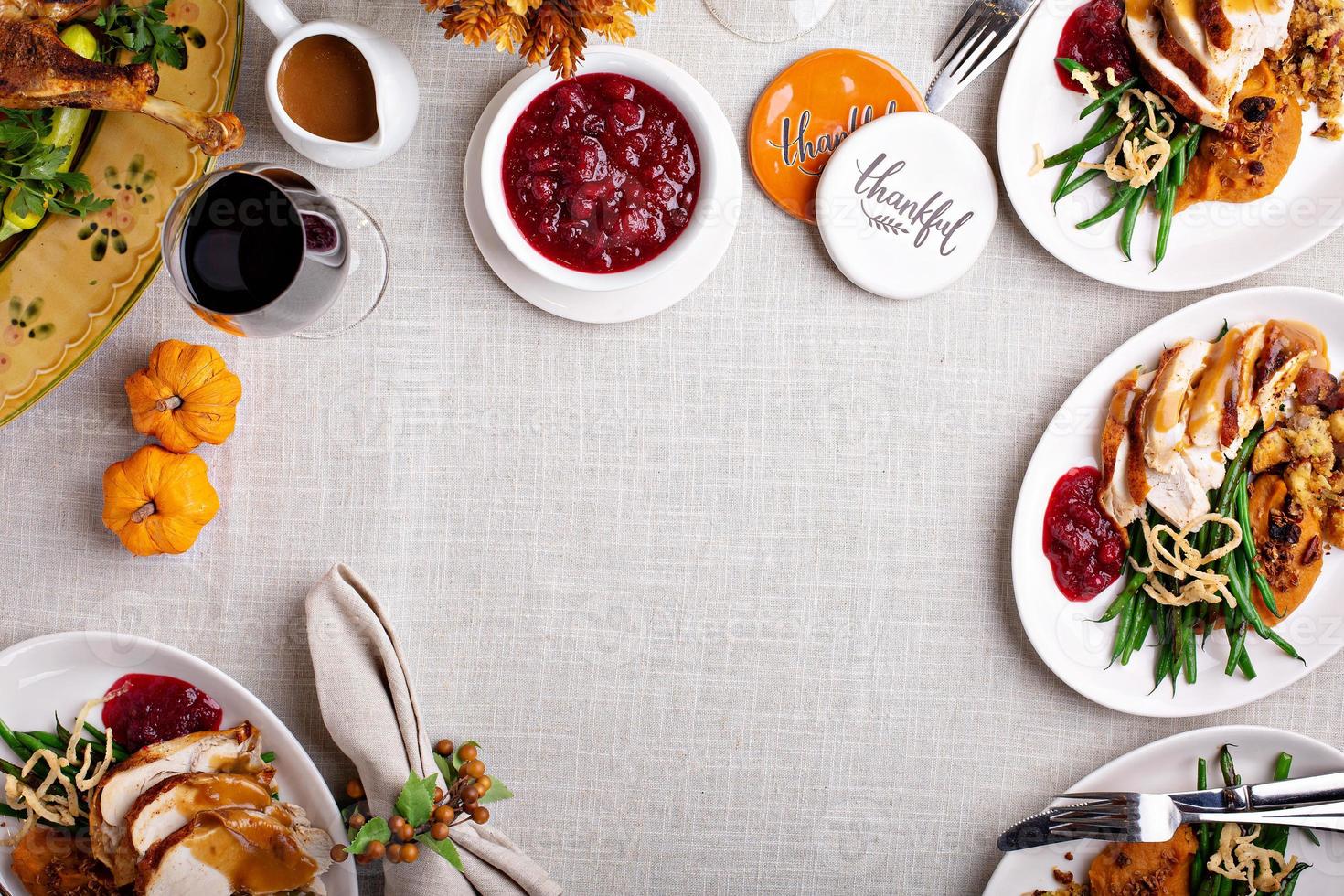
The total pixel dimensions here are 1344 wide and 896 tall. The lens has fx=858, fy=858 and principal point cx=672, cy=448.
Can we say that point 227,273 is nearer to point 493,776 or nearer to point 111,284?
point 111,284

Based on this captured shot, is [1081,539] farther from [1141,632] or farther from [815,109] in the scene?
[815,109]

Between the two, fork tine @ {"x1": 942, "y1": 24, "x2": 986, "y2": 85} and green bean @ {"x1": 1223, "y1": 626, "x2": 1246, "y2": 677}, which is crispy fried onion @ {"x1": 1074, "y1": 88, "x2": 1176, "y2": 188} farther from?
green bean @ {"x1": 1223, "y1": 626, "x2": 1246, "y2": 677}

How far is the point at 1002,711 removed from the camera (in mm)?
1533

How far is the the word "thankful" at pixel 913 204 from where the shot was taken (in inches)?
56.1

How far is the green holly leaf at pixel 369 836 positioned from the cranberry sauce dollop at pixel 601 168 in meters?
0.96

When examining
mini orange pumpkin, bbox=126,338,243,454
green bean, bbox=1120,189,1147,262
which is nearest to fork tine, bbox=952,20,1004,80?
green bean, bbox=1120,189,1147,262

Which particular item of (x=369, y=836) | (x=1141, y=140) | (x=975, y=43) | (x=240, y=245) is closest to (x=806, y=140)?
(x=975, y=43)

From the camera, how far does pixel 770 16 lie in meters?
1.45

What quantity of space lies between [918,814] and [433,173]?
55.7 inches

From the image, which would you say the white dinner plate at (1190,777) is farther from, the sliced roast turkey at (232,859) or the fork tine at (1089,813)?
the sliced roast turkey at (232,859)

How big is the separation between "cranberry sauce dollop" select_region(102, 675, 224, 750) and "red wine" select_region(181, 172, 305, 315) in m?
0.68

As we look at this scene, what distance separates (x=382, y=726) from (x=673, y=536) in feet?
1.94

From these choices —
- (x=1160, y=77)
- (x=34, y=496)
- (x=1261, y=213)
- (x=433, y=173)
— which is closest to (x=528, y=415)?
(x=433, y=173)

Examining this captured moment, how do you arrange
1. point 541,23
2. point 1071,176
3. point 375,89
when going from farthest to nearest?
point 1071,176
point 375,89
point 541,23
